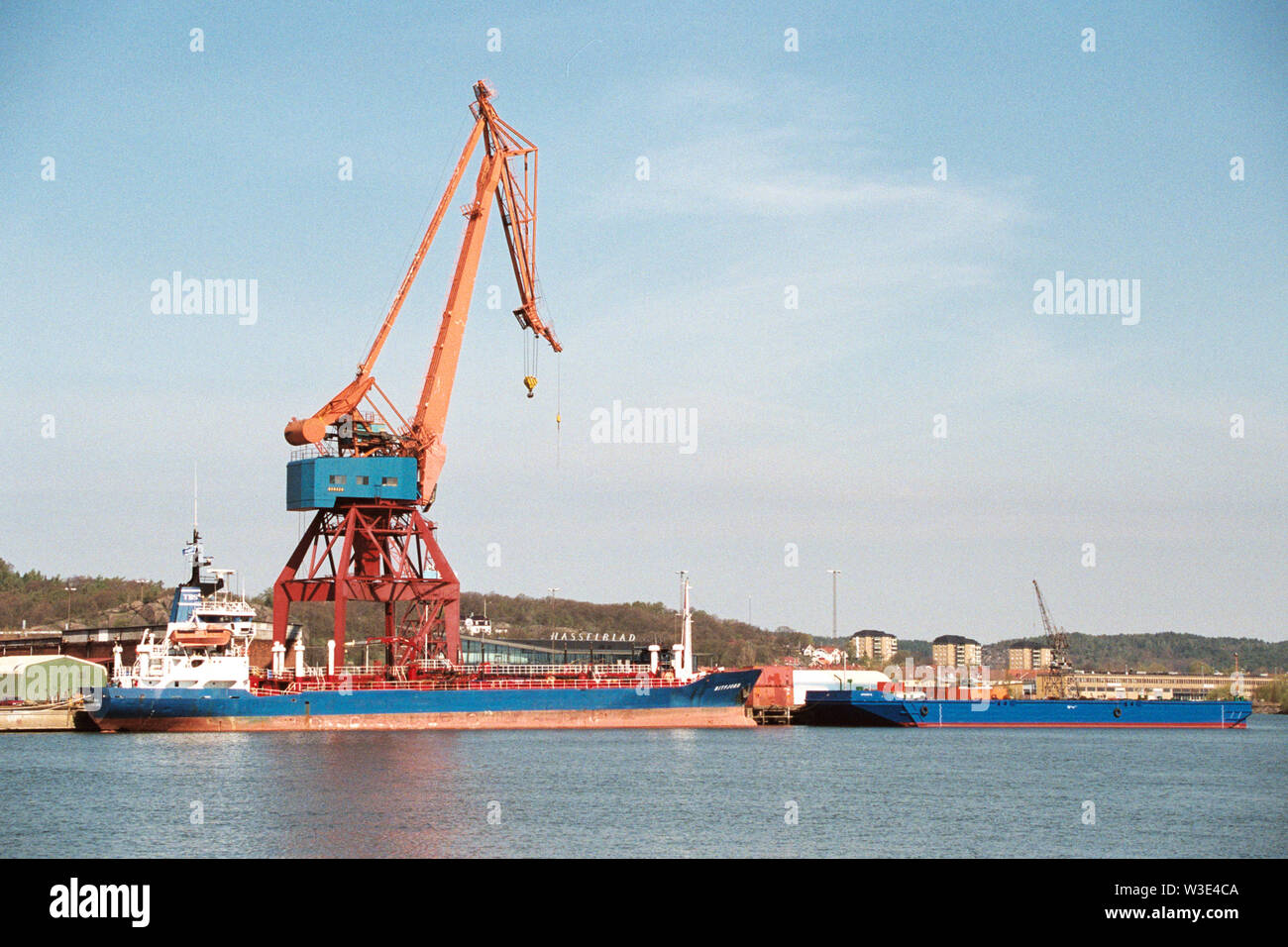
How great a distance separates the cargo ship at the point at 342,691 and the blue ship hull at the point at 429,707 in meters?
0.04

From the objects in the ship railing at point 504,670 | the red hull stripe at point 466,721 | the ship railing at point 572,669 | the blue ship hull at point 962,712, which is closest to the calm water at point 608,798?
the red hull stripe at point 466,721

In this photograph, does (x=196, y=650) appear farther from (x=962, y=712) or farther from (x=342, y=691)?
(x=962, y=712)

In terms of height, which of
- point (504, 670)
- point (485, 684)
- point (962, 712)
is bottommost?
point (962, 712)

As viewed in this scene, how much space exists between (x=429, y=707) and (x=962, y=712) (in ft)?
103

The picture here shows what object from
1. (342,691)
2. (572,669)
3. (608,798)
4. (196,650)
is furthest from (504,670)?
(608,798)

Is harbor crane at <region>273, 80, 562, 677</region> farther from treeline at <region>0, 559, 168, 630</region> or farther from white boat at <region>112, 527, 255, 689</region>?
treeline at <region>0, 559, 168, 630</region>

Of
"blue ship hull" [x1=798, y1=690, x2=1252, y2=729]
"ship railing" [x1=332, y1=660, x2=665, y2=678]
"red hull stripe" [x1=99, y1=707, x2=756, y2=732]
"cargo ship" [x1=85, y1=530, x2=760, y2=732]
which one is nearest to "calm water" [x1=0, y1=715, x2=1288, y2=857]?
"red hull stripe" [x1=99, y1=707, x2=756, y2=732]

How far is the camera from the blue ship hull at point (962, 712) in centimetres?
7338

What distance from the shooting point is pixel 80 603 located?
122188mm

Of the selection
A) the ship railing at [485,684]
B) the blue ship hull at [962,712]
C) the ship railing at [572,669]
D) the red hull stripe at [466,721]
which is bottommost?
the blue ship hull at [962,712]

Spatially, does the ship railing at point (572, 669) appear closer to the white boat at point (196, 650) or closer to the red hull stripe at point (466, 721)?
the red hull stripe at point (466, 721)
